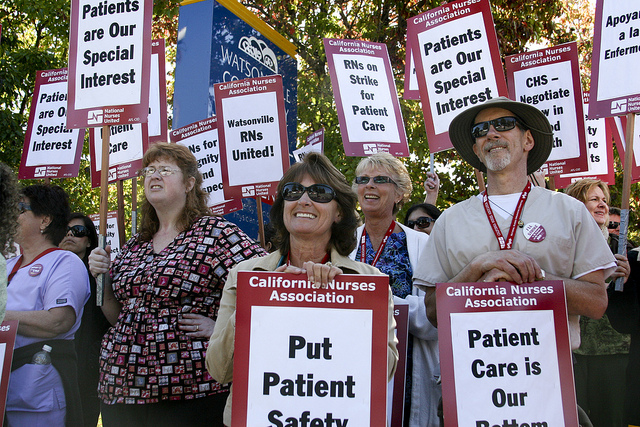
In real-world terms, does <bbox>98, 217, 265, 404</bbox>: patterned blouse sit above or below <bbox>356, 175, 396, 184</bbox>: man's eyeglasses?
below

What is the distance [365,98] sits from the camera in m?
5.96

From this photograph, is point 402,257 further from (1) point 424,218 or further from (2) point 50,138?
(2) point 50,138

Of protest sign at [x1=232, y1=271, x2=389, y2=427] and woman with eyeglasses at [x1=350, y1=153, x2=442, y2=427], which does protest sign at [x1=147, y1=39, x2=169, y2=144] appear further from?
protest sign at [x1=232, y1=271, x2=389, y2=427]

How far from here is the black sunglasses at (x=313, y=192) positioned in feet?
9.64

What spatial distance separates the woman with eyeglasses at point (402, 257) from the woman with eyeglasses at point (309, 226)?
54 centimetres

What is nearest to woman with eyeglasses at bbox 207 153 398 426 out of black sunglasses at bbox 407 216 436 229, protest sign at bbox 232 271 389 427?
protest sign at bbox 232 271 389 427

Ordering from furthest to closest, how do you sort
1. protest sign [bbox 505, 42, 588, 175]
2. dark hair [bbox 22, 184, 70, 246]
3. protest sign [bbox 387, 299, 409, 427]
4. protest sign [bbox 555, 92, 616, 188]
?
protest sign [bbox 555, 92, 616, 188] → protest sign [bbox 505, 42, 588, 175] → dark hair [bbox 22, 184, 70, 246] → protest sign [bbox 387, 299, 409, 427]

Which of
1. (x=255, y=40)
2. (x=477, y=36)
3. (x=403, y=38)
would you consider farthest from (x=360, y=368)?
(x=403, y=38)

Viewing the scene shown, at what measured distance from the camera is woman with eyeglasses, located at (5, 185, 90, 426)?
11.9 feet

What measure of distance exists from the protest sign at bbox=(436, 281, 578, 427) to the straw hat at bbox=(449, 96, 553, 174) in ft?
2.79

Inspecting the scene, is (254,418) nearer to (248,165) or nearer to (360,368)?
(360,368)

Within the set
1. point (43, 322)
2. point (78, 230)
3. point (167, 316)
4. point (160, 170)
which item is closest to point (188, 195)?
point (160, 170)

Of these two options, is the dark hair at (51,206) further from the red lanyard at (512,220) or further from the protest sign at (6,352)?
the red lanyard at (512,220)

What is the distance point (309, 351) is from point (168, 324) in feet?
3.45
